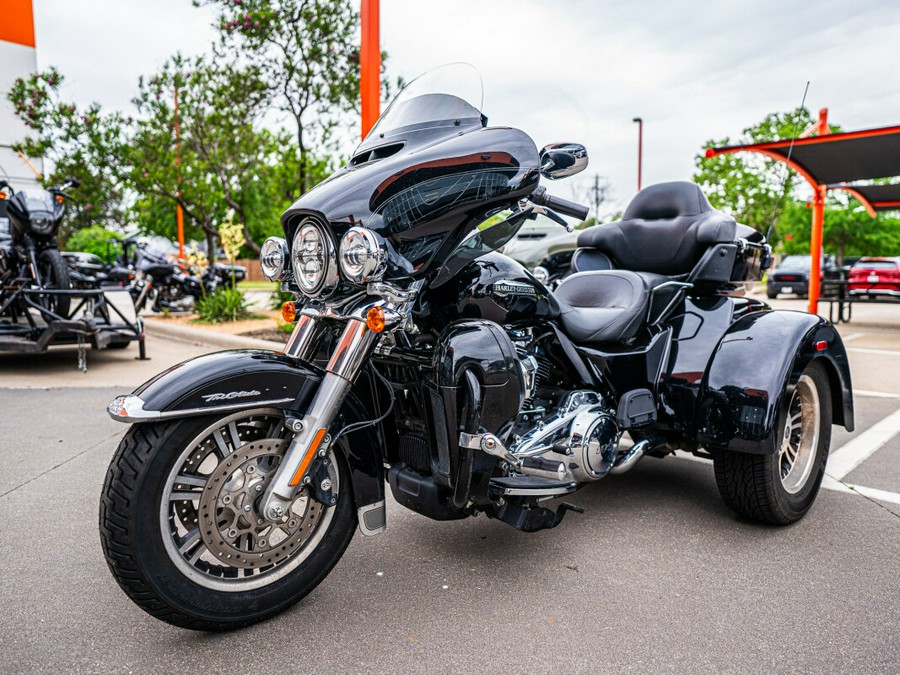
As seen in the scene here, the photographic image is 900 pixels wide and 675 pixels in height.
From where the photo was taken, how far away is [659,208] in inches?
155

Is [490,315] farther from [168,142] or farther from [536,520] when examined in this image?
[168,142]

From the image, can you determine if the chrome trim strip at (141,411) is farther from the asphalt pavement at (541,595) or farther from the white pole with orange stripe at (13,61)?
the white pole with orange stripe at (13,61)

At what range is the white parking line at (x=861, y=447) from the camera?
4.16 m

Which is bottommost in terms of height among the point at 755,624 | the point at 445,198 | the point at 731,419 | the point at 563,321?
the point at 755,624

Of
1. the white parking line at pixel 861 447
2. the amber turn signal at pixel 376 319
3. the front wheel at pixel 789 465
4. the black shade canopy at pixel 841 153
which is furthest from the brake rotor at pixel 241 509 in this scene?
the black shade canopy at pixel 841 153

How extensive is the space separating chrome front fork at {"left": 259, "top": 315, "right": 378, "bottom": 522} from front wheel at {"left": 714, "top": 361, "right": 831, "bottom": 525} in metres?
1.90

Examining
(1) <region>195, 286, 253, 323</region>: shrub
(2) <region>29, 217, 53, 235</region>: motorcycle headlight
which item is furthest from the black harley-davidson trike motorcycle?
(1) <region>195, 286, 253, 323</region>: shrub

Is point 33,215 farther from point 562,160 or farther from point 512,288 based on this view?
point 562,160

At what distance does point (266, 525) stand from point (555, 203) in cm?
162

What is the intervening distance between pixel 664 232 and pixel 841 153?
757cm

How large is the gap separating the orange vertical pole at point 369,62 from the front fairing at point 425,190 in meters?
4.00

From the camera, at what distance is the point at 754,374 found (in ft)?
9.93

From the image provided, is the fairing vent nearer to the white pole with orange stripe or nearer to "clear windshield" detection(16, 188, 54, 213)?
"clear windshield" detection(16, 188, 54, 213)

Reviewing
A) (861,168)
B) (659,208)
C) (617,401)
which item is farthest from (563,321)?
(861,168)
